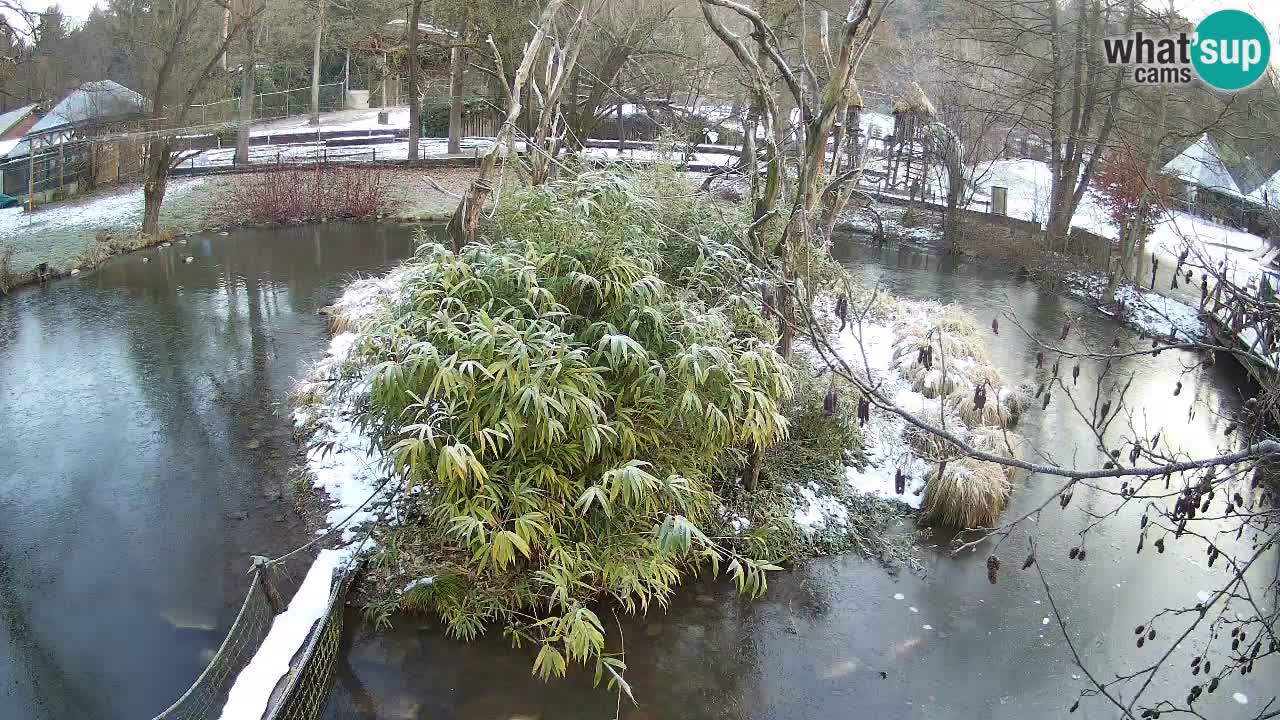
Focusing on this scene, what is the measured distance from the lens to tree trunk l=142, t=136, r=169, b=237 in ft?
46.1

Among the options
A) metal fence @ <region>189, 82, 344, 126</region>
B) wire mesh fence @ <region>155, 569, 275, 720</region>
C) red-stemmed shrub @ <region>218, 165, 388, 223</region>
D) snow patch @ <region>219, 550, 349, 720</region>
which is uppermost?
metal fence @ <region>189, 82, 344, 126</region>

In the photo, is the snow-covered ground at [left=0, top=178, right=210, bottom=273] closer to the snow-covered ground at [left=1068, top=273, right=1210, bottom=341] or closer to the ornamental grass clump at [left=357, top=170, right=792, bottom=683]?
the ornamental grass clump at [left=357, top=170, right=792, bottom=683]

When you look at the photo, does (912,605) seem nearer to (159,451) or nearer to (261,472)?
(261,472)

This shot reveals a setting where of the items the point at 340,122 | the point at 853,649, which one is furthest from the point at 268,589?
the point at 340,122

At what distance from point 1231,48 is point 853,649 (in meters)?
5.46

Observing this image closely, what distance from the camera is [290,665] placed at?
4.49 meters

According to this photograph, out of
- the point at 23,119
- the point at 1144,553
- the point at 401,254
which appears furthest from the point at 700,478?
the point at 23,119

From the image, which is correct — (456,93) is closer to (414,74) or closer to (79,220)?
(414,74)

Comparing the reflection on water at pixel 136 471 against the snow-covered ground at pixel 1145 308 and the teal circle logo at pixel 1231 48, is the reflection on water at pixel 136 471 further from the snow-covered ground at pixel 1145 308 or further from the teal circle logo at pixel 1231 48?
the snow-covered ground at pixel 1145 308

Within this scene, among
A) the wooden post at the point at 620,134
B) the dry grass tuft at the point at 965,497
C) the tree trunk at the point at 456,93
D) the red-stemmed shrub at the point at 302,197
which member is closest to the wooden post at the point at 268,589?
the dry grass tuft at the point at 965,497

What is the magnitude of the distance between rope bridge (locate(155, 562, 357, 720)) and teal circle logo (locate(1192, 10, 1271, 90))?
21.1 feet

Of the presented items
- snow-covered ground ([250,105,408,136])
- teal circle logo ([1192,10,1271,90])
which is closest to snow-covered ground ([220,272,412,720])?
teal circle logo ([1192,10,1271,90])

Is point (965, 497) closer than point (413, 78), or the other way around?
point (965, 497)

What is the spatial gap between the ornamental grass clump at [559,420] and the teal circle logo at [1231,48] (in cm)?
383
